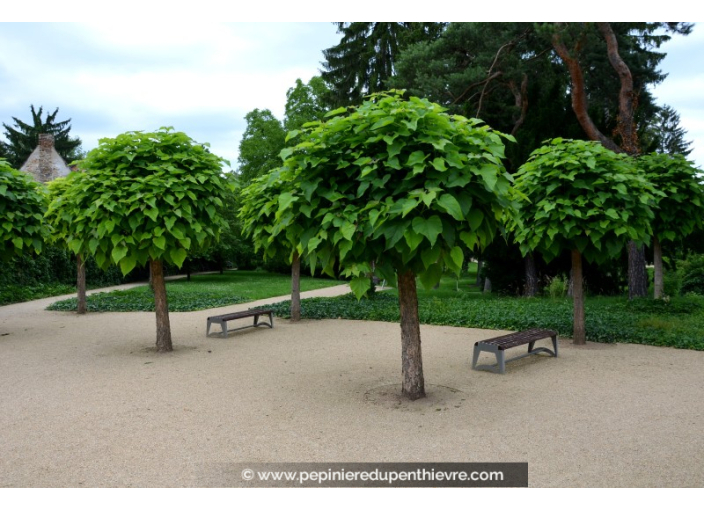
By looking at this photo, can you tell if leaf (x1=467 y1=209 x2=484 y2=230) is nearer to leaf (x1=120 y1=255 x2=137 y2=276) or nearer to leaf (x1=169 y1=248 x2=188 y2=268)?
leaf (x1=169 y1=248 x2=188 y2=268)

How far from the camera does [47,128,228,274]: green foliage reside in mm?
7887

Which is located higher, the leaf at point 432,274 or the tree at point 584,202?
the tree at point 584,202

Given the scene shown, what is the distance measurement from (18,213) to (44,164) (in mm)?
24154

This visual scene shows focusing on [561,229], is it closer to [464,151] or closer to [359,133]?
[464,151]

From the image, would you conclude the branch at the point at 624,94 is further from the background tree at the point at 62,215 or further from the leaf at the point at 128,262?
the background tree at the point at 62,215

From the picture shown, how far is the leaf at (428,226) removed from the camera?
470 cm

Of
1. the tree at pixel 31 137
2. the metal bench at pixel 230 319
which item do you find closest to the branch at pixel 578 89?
the metal bench at pixel 230 319

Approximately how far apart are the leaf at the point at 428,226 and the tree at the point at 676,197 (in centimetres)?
908

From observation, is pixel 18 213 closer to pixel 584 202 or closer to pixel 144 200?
pixel 144 200

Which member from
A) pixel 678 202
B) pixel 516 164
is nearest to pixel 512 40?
pixel 516 164

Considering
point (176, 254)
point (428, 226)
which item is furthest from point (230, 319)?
point (428, 226)

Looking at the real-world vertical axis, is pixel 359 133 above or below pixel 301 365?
above

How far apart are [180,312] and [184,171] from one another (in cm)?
791

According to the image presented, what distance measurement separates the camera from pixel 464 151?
17.6ft
